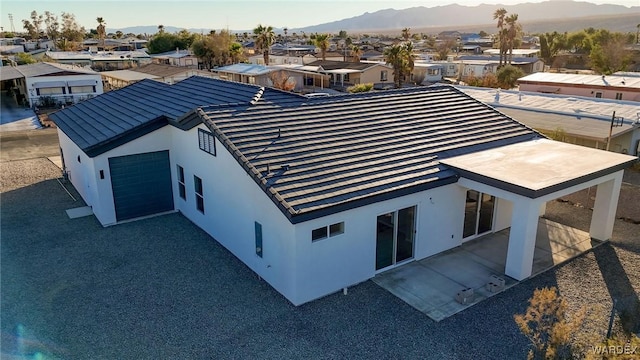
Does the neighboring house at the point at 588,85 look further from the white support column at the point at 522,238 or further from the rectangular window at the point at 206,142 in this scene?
the rectangular window at the point at 206,142

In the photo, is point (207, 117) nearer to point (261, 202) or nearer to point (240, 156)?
point (240, 156)

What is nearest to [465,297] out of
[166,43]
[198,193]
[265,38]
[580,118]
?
[198,193]

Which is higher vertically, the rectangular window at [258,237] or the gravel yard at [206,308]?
the rectangular window at [258,237]

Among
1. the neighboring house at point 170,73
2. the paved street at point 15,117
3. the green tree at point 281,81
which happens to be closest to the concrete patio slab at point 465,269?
the paved street at point 15,117

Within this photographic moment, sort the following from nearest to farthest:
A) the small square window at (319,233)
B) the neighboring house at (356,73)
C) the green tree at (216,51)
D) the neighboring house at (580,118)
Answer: the small square window at (319,233)
the neighboring house at (580,118)
the neighboring house at (356,73)
the green tree at (216,51)

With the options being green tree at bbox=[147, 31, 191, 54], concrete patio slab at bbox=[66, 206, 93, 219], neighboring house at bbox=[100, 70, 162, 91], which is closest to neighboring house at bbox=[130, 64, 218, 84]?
neighboring house at bbox=[100, 70, 162, 91]

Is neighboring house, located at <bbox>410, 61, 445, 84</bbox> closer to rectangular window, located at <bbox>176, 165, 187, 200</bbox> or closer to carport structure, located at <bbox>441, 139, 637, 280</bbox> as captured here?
carport structure, located at <bbox>441, 139, 637, 280</bbox>
